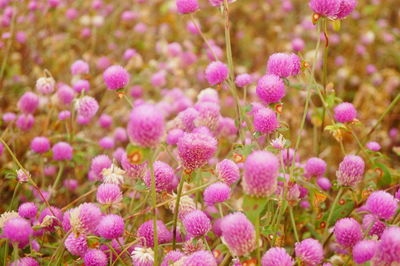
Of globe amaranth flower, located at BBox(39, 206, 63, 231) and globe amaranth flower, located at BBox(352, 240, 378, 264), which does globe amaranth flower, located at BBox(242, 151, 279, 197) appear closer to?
globe amaranth flower, located at BBox(352, 240, 378, 264)

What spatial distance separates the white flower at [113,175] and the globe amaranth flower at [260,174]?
58 centimetres

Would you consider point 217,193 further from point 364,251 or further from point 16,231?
point 16,231

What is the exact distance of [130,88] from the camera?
2758 millimetres

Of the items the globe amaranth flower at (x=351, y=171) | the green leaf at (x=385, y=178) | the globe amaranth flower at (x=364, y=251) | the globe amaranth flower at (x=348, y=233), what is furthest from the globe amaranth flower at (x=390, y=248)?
the green leaf at (x=385, y=178)

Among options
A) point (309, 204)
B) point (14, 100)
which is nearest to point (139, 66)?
point (14, 100)

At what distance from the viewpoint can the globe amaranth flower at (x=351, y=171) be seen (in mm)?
1274

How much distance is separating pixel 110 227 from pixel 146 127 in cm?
37

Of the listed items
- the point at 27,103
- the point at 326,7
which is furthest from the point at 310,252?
the point at 27,103

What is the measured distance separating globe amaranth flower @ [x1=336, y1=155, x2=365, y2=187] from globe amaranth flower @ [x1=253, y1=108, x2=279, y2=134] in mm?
254

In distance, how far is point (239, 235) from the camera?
0.88 m

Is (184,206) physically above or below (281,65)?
below

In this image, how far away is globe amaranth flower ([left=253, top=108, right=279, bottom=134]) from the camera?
120cm

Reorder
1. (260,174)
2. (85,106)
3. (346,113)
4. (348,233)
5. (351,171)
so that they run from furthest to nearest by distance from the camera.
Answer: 1. (85,106)
2. (346,113)
3. (351,171)
4. (348,233)
5. (260,174)

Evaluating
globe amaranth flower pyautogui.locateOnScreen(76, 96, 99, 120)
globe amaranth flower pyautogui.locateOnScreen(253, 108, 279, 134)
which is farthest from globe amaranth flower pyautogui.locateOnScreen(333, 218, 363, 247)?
globe amaranth flower pyautogui.locateOnScreen(76, 96, 99, 120)
